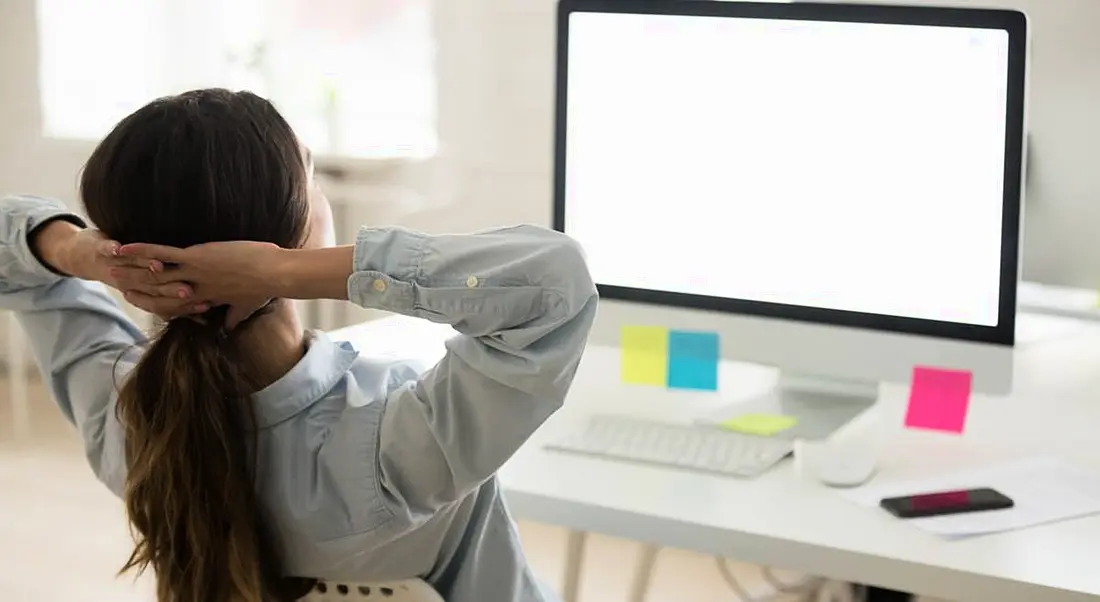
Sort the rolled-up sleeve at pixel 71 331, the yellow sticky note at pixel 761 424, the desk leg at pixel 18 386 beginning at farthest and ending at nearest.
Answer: the desk leg at pixel 18 386
the yellow sticky note at pixel 761 424
the rolled-up sleeve at pixel 71 331

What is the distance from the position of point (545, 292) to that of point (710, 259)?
30.3 inches

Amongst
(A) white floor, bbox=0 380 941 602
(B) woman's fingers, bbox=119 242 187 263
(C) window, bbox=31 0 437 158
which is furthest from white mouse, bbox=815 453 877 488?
(C) window, bbox=31 0 437 158

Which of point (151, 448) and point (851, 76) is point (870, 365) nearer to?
point (851, 76)

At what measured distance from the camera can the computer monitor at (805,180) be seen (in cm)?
158

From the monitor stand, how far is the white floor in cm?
112

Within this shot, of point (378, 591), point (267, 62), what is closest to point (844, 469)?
point (378, 591)

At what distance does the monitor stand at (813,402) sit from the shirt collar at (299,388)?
71cm

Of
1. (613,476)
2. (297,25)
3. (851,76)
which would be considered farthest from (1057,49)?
(297,25)

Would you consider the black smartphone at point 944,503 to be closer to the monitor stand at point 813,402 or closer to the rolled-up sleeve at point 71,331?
the monitor stand at point 813,402

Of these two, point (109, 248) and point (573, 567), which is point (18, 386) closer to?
point (573, 567)

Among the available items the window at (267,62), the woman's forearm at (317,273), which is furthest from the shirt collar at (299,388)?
the window at (267,62)

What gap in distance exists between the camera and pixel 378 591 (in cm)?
109

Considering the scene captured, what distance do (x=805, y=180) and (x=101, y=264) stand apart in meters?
0.86

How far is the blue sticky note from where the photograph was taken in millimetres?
1705
